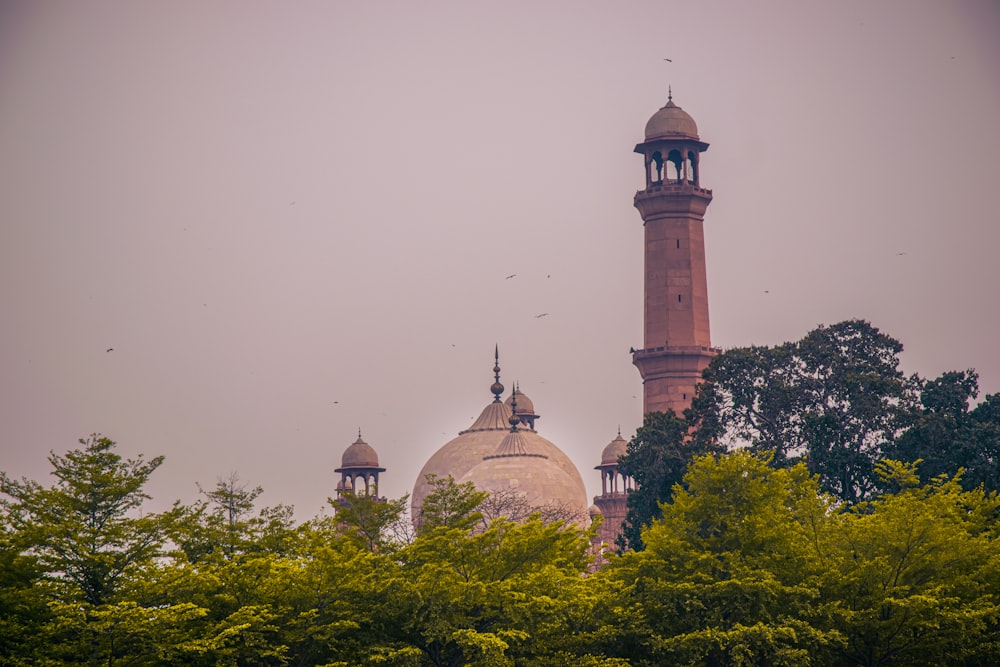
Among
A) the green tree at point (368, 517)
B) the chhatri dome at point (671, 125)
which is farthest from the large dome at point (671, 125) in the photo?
the green tree at point (368, 517)

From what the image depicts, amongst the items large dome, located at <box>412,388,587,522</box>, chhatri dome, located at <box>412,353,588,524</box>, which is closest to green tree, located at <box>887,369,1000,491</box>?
chhatri dome, located at <box>412,353,588,524</box>

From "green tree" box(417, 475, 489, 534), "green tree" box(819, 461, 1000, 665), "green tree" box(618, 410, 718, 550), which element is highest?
"green tree" box(618, 410, 718, 550)

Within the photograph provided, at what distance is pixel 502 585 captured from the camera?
45656 millimetres

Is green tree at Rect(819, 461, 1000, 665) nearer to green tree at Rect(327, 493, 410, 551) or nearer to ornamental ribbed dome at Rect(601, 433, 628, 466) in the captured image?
green tree at Rect(327, 493, 410, 551)

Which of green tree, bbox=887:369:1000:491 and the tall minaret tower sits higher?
the tall minaret tower

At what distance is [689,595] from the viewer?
4528 cm

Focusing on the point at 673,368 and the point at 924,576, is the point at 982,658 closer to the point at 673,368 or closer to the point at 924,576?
the point at 924,576

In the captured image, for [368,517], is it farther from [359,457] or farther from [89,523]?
[359,457]

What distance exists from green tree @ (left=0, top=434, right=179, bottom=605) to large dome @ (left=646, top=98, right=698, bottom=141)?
46.7 m

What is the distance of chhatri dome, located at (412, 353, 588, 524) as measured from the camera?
10181cm

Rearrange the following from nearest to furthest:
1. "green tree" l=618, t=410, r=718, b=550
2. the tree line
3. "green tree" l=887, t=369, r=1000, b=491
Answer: the tree line
"green tree" l=887, t=369, r=1000, b=491
"green tree" l=618, t=410, r=718, b=550

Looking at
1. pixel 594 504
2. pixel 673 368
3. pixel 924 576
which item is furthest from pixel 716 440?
pixel 594 504

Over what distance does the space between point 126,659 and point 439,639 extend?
8.30 m

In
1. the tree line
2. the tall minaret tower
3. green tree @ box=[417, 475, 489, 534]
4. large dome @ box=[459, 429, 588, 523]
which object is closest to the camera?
the tree line
